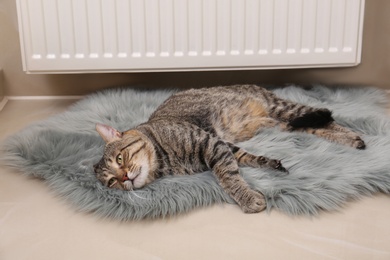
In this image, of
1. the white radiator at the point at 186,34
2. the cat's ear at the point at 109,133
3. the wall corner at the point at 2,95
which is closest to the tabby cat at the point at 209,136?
the cat's ear at the point at 109,133

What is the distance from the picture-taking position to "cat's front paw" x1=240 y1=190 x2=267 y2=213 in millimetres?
1323

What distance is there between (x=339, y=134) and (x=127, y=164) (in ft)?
2.13

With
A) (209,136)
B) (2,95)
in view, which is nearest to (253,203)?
(209,136)

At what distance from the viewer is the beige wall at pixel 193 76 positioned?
2102 millimetres

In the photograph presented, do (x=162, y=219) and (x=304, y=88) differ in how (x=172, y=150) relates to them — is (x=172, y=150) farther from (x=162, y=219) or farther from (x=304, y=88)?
(x=304, y=88)

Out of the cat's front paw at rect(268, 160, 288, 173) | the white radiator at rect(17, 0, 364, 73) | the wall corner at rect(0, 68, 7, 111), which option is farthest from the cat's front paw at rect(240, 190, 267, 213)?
the wall corner at rect(0, 68, 7, 111)

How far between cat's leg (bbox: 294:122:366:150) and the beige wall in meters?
0.53

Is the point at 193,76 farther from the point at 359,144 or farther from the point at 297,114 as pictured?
the point at 359,144

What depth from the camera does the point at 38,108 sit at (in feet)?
6.91

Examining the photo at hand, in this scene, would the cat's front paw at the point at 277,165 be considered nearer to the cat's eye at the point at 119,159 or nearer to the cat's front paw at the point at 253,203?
the cat's front paw at the point at 253,203

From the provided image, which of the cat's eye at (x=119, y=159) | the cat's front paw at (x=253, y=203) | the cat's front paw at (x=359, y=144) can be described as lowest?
the cat's front paw at (x=253, y=203)

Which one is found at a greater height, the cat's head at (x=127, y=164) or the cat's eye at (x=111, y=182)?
the cat's head at (x=127, y=164)

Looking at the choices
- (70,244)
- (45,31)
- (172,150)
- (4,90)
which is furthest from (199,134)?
(4,90)

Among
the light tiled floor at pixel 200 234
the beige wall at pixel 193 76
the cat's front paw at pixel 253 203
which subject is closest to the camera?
the light tiled floor at pixel 200 234
